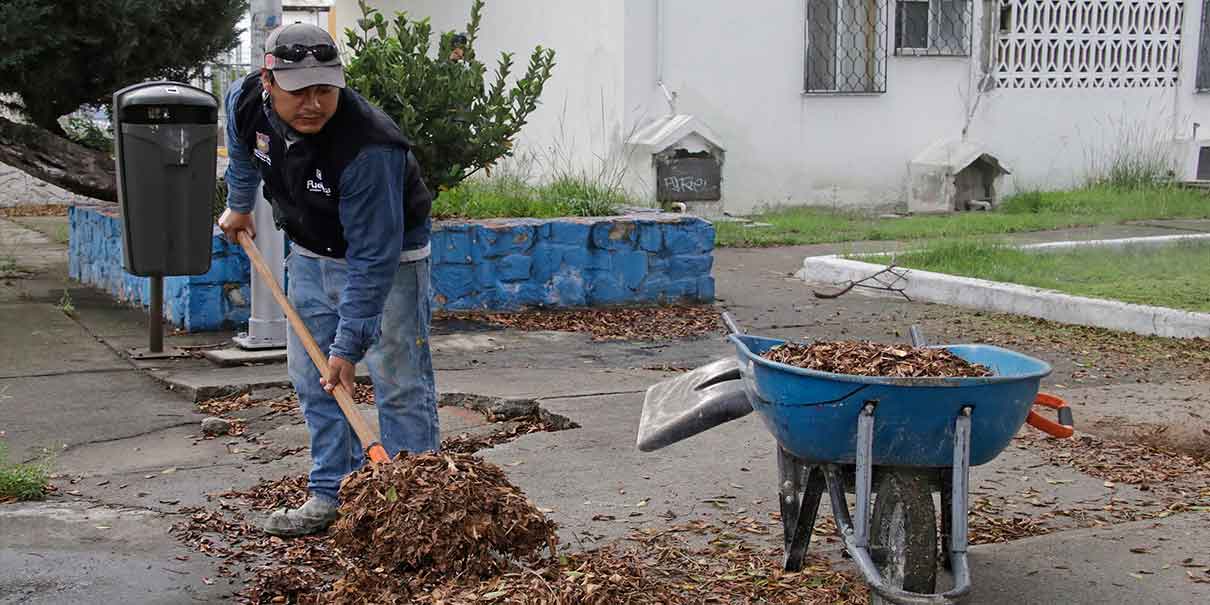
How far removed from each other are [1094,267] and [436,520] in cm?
814

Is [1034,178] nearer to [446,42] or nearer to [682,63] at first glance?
[682,63]

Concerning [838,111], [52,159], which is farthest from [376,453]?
[838,111]

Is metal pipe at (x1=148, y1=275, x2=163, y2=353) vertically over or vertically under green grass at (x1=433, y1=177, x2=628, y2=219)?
under

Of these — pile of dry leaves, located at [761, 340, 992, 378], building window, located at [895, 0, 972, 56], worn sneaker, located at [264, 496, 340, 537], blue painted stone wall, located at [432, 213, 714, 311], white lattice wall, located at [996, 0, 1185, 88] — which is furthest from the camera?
white lattice wall, located at [996, 0, 1185, 88]

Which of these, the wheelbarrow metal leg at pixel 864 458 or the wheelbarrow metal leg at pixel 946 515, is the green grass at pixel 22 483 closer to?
the wheelbarrow metal leg at pixel 864 458

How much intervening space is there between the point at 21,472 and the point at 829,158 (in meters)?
11.5

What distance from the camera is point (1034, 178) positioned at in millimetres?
16312

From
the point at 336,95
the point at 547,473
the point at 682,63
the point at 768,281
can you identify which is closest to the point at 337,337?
the point at 336,95

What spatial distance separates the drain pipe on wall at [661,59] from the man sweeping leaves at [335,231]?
940cm

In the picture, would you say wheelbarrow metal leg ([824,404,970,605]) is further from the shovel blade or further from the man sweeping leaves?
the man sweeping leaves

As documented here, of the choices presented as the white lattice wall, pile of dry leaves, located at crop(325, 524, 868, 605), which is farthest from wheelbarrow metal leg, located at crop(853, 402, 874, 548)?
the white lattice wall

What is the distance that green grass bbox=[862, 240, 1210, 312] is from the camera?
9188 millimetres

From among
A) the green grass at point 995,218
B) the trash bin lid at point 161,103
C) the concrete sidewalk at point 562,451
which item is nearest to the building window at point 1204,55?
the green grass at point 995,218

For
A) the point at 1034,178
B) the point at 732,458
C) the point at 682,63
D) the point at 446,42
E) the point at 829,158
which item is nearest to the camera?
the point at 732,458
